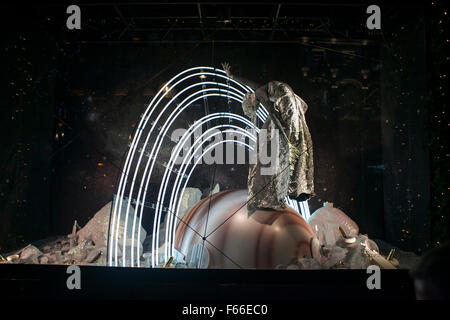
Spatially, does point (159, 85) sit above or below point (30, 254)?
above

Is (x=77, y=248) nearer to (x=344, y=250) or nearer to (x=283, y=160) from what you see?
(x=283, y=160)

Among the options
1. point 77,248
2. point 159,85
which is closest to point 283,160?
point 159,85

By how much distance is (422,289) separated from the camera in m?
0.92

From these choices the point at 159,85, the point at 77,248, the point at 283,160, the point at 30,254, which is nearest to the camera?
the point at 283,160

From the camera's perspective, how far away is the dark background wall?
12.5 feet

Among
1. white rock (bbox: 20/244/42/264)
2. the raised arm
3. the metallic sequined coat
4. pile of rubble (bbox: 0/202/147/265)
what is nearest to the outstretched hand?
the raised arm

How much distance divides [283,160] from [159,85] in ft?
7.22

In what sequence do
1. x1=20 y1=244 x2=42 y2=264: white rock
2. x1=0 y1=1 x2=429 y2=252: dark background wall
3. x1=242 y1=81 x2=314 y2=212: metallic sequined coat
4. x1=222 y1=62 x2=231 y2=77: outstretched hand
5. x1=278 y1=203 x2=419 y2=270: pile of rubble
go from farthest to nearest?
x1=222 y1=62 x2=231 y2=77: outstretched hand < x1=0 y1=1 x2=429 y2=252: dark background wall < x1=20 y1=244 x2=42 y2=264: white rock < x1=242 y1=81 x2=314 y2=212: metallic sequined coat < x1=278 y1=203 x2=419 y2=270: pile of rubble

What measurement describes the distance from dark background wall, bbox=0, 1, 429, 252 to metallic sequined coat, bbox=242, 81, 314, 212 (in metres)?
1.03

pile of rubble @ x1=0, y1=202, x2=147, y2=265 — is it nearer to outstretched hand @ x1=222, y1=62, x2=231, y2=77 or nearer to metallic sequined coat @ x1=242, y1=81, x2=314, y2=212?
metallic sequined coat @ x1=242, y1=81, x2=314, y2=212

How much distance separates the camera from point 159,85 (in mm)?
4301

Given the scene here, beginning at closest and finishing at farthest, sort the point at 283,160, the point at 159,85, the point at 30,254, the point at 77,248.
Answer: the point at 283,160 → the point at 30,254 → the point at 77,248 → the point at 159,85
